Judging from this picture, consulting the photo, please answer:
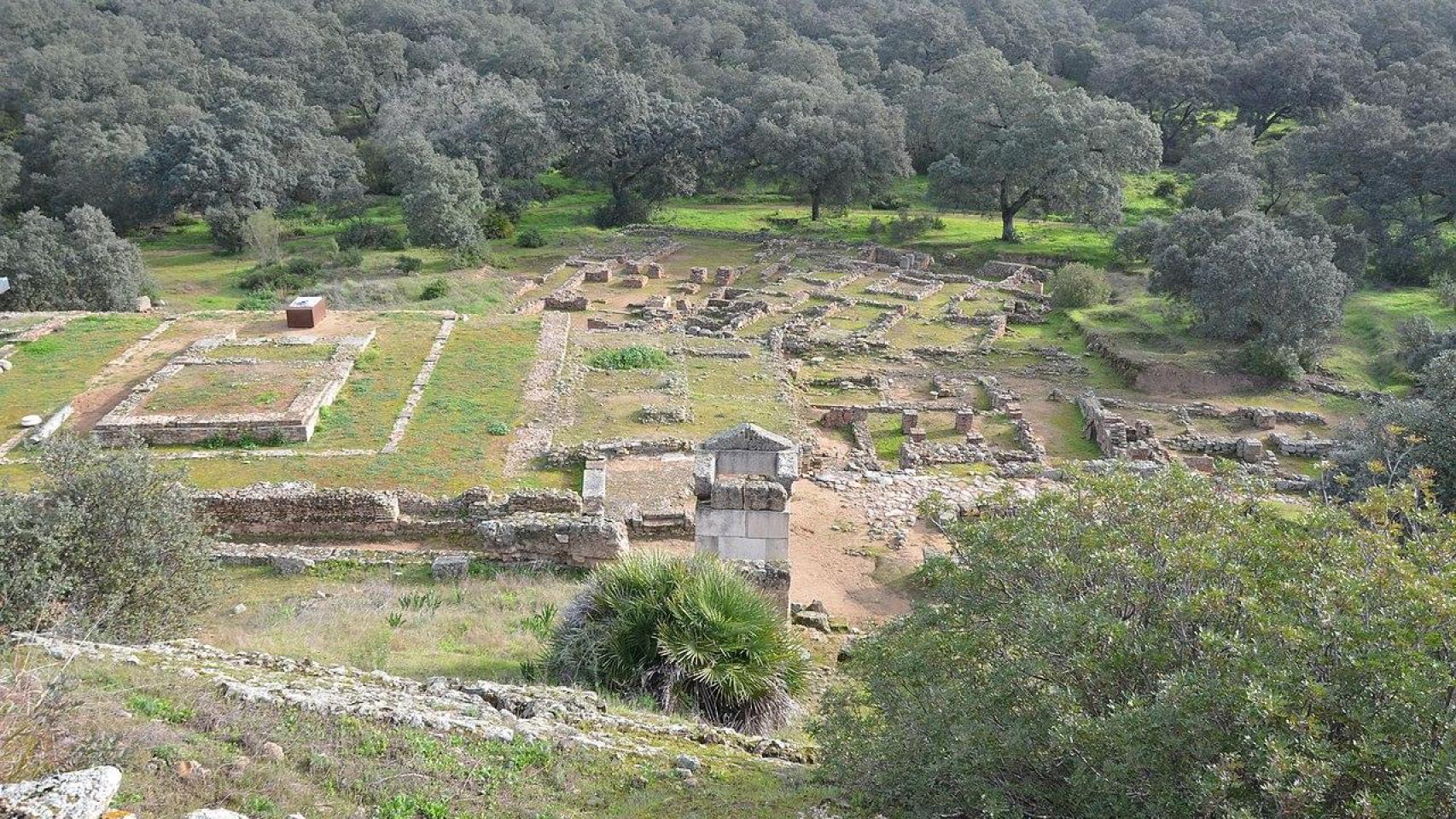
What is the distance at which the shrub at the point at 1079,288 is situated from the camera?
3259cm

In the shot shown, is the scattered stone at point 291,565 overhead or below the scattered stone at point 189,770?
below

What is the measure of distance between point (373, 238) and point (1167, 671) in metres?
38.9

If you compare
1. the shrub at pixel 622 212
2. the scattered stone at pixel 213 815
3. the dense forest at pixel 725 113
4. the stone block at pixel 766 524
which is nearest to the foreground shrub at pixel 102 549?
the scattered stone at pixel 213 815

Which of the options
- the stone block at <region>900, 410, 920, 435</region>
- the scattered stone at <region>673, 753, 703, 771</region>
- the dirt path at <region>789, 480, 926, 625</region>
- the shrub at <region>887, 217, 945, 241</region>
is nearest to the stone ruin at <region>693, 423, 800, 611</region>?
the dirt path at <region>789, 480, 926, 625</region>

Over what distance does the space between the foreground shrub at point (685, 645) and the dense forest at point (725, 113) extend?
22.3m

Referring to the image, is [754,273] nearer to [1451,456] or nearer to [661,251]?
[661,251]

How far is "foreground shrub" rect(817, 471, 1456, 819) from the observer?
4785 mm

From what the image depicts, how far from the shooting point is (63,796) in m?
4.71

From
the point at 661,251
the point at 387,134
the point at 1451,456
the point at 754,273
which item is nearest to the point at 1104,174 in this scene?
the point at 754,273

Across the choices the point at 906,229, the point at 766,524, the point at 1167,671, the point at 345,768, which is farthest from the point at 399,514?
the point at 906,229

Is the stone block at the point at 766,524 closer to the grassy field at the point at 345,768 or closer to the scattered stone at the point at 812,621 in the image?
the scattered stone at the point at 812,621

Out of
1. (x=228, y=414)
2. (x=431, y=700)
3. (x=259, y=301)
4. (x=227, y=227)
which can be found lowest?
(x=259, y=301)

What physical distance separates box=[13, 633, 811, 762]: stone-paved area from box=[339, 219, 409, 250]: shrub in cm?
3301

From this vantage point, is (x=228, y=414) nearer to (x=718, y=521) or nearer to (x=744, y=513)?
(x=718, y=521)
